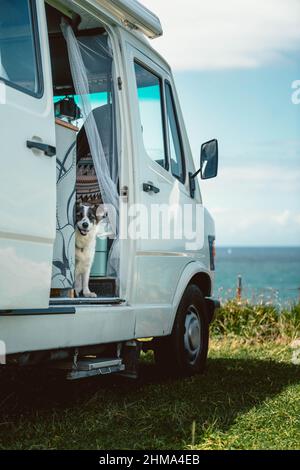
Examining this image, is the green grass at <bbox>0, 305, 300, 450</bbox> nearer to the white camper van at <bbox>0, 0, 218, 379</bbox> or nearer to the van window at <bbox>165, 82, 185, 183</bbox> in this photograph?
the white camper van at <bbox>0, 0, 218, 379</bbox>

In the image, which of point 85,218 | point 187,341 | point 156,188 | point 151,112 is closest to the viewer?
point 85,218

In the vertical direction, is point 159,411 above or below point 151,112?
below

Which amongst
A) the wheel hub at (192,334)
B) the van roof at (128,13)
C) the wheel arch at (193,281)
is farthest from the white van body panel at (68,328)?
the van roof at (128,13)

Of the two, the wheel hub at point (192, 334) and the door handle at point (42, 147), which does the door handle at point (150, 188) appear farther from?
the door handle at point (42, 147)

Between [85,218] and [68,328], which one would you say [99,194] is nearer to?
[85,218]

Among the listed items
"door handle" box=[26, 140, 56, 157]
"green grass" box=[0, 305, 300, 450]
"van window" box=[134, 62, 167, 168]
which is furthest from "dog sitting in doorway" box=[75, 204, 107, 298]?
"door handle" box=[26, 140, 56, 157]

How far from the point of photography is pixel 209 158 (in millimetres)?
6906

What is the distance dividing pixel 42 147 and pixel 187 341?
3.06 m

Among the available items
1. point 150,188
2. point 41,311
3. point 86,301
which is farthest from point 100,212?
point 41,311

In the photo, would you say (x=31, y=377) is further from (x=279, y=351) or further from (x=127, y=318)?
(x=279, y=351)

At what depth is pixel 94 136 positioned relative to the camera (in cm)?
584

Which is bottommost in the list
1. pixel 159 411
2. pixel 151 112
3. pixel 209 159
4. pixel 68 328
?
pixel 159 411

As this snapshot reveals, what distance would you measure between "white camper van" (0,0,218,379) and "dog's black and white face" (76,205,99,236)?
15 cm
